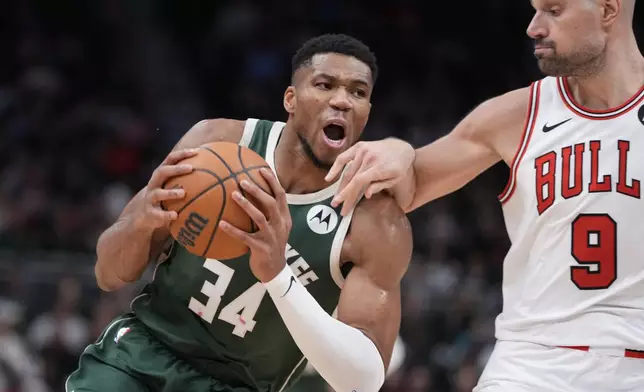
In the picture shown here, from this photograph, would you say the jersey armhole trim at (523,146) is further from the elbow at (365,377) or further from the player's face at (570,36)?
the elbow at (365,377)

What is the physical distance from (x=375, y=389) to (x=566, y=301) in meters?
0.84

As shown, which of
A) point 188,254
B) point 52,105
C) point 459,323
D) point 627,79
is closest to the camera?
point 627,79

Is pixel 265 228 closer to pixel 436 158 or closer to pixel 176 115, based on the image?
pixel 436 158

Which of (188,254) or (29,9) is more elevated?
(29,9)

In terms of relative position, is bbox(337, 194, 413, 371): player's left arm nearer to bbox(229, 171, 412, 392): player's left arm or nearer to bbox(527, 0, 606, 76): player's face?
bbox(229, 171, 412, 392): player's left arm

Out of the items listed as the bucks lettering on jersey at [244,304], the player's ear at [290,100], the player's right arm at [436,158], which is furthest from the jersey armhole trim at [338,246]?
the player's ear at [290,100]

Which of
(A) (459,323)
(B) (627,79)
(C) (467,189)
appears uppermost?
(B) (627,79)

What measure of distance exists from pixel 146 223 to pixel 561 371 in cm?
167

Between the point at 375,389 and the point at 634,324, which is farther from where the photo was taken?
the point at 375,389

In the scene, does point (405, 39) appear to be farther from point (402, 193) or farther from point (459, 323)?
point (402, 193)

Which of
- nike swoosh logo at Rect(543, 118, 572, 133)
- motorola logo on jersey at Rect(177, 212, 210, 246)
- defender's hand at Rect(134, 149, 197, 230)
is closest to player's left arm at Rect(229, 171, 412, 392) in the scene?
motorola logo on jersey at Rect(177, 212, 210, 246)

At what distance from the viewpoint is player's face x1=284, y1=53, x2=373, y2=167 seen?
4.31m

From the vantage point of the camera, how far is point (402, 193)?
434 cm

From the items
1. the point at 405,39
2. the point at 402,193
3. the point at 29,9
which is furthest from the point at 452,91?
the point at 402,193
